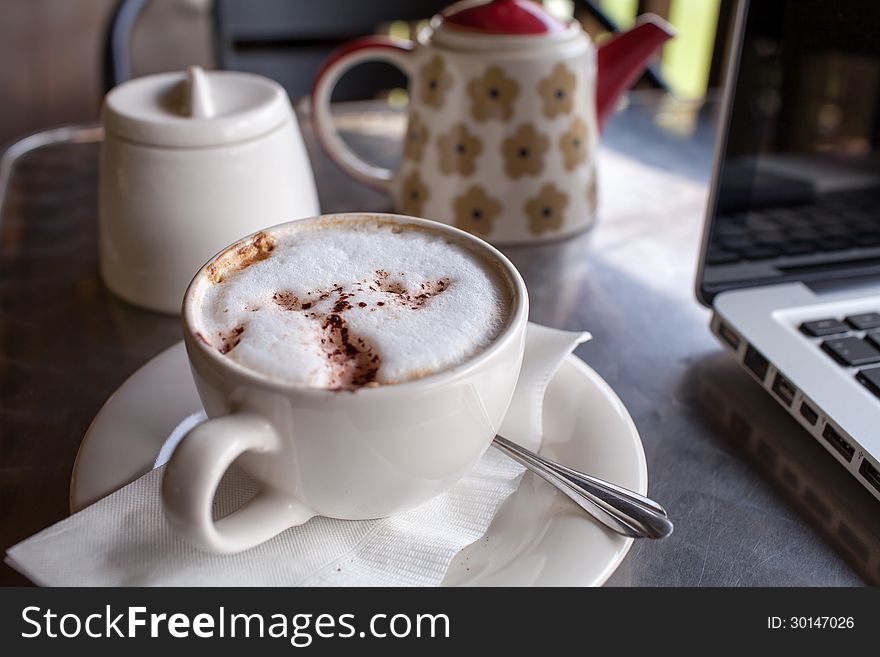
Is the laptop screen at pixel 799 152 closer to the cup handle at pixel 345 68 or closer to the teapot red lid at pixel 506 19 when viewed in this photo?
the teapot red lid at pixel 506 19

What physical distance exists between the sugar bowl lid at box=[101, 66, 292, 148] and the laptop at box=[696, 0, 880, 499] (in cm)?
32

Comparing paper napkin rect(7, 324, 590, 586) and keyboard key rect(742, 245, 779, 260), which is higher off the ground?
keyboard key rect(742, 245, 779, 260)

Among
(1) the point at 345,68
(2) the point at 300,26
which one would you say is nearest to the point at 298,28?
(2) the point at 300,26

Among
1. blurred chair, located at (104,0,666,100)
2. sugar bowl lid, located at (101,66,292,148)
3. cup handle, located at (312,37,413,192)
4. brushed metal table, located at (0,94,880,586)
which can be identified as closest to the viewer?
brushed metal table, located at (0,94,880,586)

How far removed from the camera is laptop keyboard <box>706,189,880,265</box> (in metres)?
0.58

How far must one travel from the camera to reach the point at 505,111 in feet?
2.12

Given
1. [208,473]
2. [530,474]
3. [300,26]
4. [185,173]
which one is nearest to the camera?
[208,473]

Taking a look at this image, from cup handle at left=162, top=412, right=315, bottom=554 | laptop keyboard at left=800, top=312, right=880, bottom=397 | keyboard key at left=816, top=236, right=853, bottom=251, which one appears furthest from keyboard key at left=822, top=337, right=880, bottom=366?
cup handle at left=162, top=412, right=315, bottom=554

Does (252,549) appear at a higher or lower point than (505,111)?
lower

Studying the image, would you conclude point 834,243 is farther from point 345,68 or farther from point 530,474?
point 345,68

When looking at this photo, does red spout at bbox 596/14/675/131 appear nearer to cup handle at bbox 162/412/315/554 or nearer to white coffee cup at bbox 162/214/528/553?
white coffee cup at bbox 162/214/528/553

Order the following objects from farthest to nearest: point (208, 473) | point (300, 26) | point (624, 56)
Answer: point (300, 26) → point (624, 56) → point (208, 473)

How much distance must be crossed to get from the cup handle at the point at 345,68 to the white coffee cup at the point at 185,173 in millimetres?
110

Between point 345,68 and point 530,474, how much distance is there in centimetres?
44
